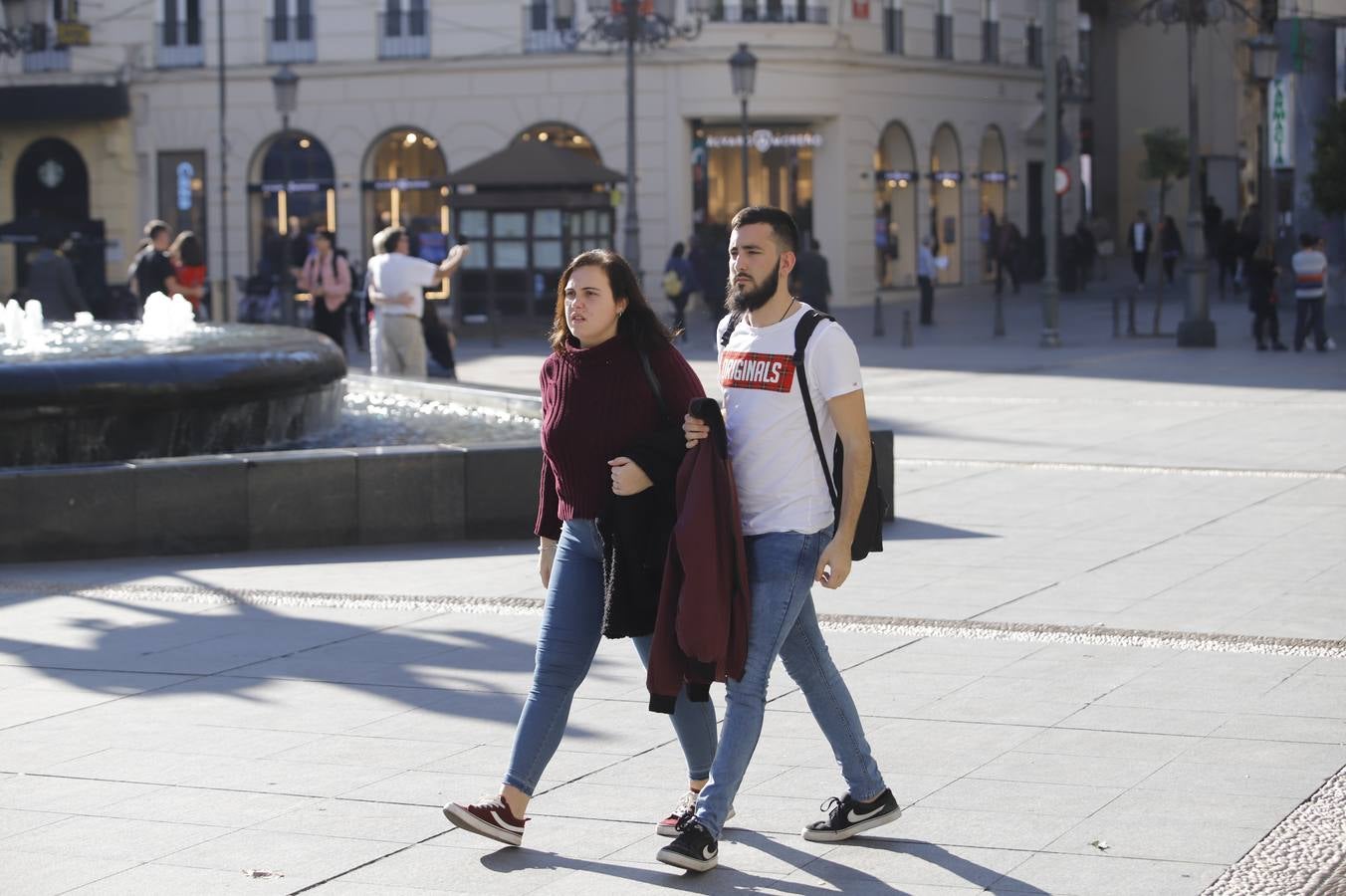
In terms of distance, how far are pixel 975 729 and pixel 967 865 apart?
158 cm

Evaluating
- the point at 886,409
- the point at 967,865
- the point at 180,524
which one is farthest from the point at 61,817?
the point at 886,409

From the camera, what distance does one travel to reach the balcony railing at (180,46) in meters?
45.2

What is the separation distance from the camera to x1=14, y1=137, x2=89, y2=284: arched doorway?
151 feet

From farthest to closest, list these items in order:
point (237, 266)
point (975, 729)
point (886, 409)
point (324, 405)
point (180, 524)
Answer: point (237, 266), point (886, 409), point (324, 405), point (180, 524), point (975, 729)

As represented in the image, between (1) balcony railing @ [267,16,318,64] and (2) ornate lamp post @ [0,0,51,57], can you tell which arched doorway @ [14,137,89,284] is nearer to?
(2) ornate lamp post @ [0,0,51,57]

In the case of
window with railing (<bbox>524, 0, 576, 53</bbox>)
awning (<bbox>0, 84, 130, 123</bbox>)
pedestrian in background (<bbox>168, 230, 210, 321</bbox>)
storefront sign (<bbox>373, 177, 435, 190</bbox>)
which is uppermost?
window with railing (<bbox>524, 0, 576, 53</bbox>)

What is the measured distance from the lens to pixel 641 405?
19.1 ft

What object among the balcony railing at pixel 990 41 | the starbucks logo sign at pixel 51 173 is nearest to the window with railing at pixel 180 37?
the starbucks logo sign at pixel 51 173

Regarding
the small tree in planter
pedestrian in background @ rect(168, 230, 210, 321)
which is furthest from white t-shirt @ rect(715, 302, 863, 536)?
the small tree in planter

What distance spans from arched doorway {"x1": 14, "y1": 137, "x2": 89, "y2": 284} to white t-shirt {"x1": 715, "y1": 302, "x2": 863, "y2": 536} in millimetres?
42691

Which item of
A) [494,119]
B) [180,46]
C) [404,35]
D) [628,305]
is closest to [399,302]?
[628,305]

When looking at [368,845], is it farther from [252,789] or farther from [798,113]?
[798,113]

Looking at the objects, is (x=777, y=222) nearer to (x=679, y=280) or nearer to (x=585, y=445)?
(x=585, y=445)

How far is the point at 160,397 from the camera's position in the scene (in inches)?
523
